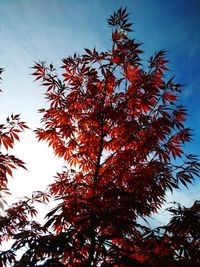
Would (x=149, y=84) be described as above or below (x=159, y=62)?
below

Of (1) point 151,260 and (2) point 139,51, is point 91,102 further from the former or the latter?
(1) point 151,260

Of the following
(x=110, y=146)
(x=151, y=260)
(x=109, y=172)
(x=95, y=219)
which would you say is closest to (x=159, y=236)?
(x=151, y=260)

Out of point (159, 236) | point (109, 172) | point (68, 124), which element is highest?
point (68, 124)

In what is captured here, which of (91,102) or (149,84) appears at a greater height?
(149,84)

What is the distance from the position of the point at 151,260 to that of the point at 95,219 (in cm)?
97

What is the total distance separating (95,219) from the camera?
2254mm

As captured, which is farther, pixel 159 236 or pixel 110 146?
pixel 110 146

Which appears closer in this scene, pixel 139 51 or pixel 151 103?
pixel 151 103

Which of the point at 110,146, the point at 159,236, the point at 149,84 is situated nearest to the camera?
the point at 159,236

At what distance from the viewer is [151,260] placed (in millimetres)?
2602

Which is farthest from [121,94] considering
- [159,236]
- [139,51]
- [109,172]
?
[159,236]

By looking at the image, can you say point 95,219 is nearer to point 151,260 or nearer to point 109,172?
point 151,260

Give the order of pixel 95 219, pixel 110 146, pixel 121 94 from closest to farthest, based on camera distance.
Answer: pixel 95 219
pixel 121 94
pixel 110 146

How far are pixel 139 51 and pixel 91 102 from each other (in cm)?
153
